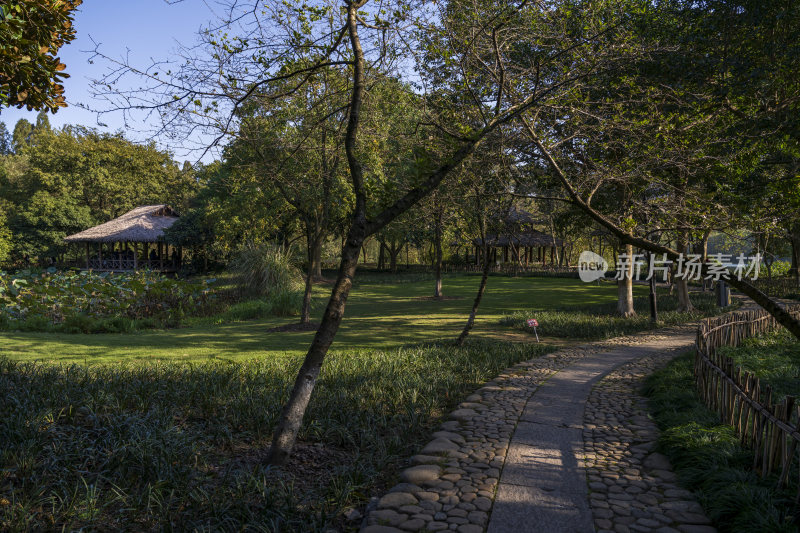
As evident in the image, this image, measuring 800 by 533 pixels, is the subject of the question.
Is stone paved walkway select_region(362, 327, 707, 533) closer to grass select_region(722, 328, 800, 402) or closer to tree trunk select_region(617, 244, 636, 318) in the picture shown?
grass select_region(722, 328, 800, 402)

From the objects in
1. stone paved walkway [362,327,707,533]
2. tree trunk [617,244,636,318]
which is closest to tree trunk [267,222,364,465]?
stone paved walkway [362,327,707,533]

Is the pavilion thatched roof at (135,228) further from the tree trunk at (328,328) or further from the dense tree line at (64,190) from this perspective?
the tree trunk at (328,328)

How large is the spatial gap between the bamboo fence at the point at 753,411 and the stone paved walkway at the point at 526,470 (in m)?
0.81

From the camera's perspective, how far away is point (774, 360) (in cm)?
919

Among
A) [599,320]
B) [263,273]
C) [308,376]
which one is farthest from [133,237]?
[308,376]

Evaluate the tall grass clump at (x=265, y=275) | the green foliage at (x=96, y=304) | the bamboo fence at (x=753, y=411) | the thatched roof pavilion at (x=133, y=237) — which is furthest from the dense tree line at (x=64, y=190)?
the bamboo fence at (x=753, y=411)

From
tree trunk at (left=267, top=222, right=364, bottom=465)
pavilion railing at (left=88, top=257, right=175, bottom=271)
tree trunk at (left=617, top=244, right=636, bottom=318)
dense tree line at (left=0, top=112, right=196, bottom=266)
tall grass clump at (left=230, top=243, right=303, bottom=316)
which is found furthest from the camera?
dense tree line at (left=0, top=112, right=196, bottom=266)

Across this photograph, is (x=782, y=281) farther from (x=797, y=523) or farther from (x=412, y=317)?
(x=797, y=523)

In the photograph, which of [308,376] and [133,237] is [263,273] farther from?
[133,237]

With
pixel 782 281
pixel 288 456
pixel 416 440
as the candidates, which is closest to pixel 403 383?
pixel 416 440

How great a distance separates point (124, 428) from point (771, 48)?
12586 millimetres

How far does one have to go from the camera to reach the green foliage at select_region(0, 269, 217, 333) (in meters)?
14.0

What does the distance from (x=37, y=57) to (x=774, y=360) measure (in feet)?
39.4

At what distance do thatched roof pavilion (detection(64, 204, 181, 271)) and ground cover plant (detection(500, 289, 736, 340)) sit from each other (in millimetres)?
28344
